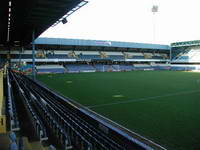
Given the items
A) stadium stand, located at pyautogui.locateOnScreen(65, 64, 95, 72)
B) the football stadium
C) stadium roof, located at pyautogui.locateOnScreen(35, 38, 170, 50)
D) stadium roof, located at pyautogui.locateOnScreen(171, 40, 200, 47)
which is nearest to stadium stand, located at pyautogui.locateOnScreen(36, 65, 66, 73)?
stadium stand, located at pyautogui.locateOnScreen(65, 64, 95, 72)

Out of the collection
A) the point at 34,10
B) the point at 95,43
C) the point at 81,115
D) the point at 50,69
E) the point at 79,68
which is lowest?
the point at 81,115

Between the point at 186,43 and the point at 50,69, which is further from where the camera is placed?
the point at 186,43

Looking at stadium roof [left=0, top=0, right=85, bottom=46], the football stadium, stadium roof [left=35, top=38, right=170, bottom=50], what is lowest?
the football stadium

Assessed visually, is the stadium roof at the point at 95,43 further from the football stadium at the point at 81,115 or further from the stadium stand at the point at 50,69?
the football stadium at the point at 81,115

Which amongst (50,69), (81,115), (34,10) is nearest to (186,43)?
(50,69)

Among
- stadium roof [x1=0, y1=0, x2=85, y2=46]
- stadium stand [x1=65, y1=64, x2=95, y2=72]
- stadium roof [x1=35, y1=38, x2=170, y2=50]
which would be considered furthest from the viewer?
stadium stand [x1=65, y1=64, x2=95, y2=72]

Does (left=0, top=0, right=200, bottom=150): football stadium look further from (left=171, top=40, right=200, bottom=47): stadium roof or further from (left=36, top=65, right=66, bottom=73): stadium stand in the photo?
(left=171, top=40, right=200, bottom=47): stadium roof

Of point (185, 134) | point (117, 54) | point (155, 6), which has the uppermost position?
point (155, 6)

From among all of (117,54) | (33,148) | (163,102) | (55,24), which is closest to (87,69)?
(117,54)

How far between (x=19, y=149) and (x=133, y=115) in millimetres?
8310

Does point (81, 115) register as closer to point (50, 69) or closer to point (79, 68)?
point (50, 69)

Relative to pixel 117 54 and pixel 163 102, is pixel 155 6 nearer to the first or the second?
pixel 117 54

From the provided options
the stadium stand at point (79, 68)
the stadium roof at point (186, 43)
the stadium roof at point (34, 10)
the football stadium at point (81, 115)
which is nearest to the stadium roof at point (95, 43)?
the stadium roof at point (186, 43)

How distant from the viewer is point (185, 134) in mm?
7883
